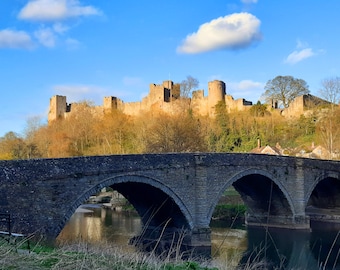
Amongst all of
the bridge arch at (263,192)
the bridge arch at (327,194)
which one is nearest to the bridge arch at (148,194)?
the bridge arch at (263,192)

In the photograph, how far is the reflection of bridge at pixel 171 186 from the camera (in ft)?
39.1

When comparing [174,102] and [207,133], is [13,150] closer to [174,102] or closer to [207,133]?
[174,102]

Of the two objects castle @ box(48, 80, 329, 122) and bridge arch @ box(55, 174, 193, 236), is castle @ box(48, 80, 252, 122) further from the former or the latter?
bridge arch @ box(55, 174, 193, 236)

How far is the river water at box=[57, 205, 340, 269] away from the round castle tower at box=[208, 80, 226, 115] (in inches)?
1125

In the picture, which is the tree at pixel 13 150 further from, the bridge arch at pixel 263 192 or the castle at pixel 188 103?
the bridge arch at pixel 263 192

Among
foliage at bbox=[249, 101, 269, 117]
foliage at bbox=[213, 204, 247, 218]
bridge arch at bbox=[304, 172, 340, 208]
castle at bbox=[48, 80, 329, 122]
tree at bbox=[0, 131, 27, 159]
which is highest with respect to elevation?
castle at bbox=[48, 80, 329, 122]

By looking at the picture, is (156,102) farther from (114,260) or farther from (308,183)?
(114,260)

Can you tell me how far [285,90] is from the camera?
2012 inches

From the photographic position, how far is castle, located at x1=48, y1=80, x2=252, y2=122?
2045 inches

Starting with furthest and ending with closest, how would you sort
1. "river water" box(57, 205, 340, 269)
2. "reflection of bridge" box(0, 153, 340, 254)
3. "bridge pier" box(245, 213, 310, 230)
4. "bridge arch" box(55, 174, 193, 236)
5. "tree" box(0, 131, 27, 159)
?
"tree" box(0, 131, 27, 159), "bridge pier" box(245, 213, 310, 230), "river water" box(57, 205, 340, 269), "bridge arch" box(55, 174, 193, 236), "reflection of bridge" box(0, 153, 340, 254)

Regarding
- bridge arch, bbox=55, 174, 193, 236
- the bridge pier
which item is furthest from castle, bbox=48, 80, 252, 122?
bridge arch, bbox=55, 174, 193, 236

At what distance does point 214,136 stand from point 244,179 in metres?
20.2

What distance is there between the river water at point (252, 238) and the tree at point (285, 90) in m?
26.9

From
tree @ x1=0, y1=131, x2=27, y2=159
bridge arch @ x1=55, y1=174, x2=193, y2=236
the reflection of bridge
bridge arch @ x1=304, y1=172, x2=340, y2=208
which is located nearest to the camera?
the reflection of bridge
